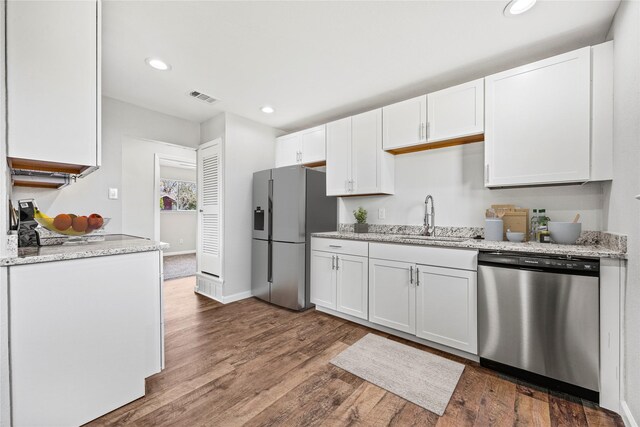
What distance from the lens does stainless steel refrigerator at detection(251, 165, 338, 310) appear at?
3.24 meters

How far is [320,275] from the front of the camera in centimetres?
314

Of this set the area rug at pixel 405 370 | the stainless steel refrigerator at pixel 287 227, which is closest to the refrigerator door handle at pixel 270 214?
the stainless steel refrigerator at pixel 287 227

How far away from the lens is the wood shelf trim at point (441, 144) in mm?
2459

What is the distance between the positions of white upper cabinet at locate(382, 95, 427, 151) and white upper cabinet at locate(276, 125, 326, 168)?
0.90m

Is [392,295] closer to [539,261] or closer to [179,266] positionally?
[539,261]

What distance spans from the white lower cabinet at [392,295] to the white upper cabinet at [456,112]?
4.07 feet

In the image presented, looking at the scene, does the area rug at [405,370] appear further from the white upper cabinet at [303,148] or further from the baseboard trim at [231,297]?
the white upper cabinet at [303,148]

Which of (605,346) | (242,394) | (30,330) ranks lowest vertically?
(242,394)

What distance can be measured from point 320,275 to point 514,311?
184 cm

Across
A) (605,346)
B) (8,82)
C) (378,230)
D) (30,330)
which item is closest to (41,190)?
(8,82)

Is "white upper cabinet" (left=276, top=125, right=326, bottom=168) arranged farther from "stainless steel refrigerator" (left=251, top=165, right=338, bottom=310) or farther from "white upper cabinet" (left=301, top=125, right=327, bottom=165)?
"stainless steel refrigerator" (left=251, top=165, right=338, bottom=310)

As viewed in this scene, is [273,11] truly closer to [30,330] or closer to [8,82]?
[8,82]

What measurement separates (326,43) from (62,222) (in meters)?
2.23

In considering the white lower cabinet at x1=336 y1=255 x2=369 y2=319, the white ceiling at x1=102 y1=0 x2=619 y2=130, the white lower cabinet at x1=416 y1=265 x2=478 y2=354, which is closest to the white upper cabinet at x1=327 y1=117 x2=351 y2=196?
the white ceiling at x1=102 y1=0 x2=619 y2=130
